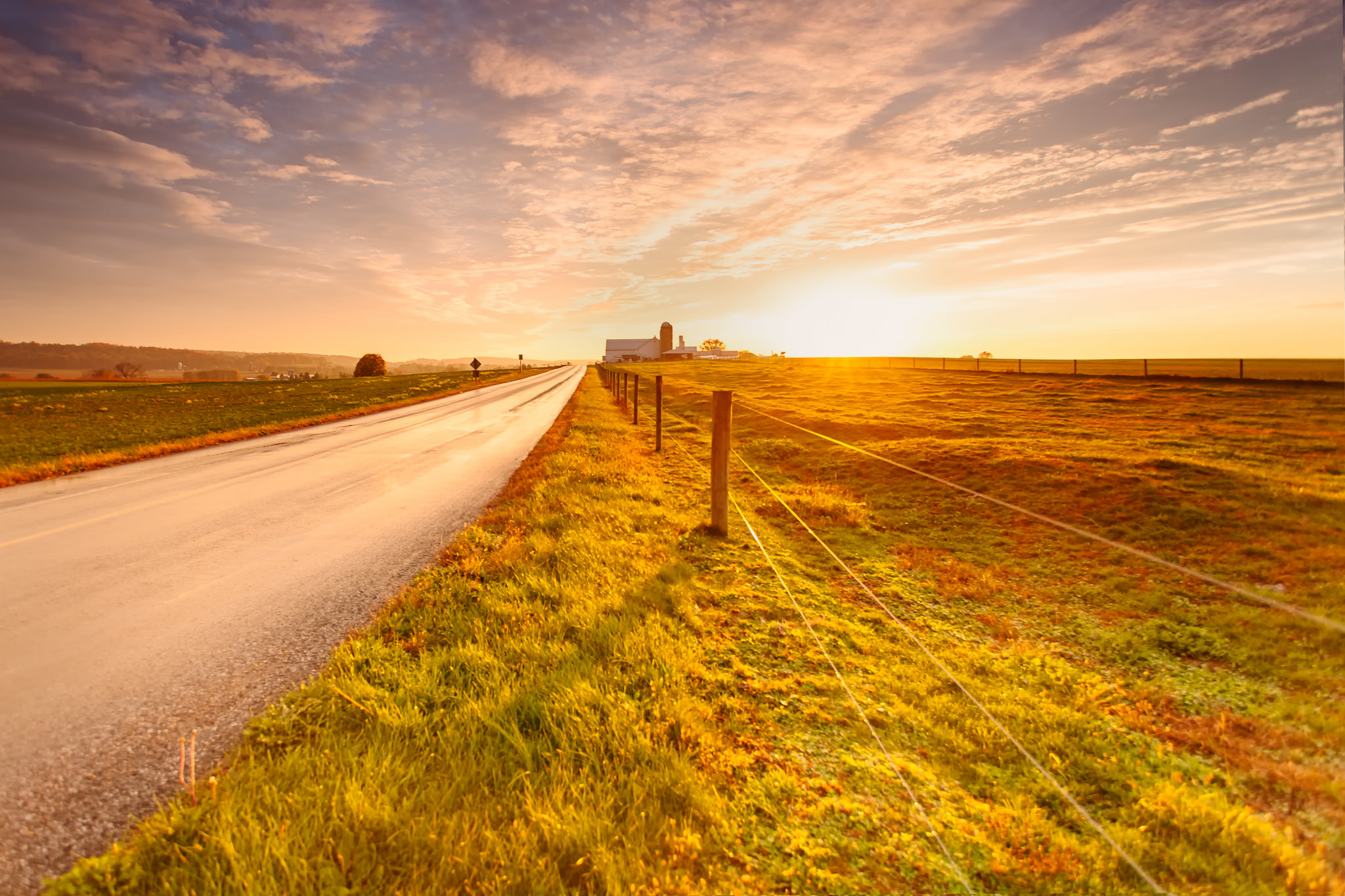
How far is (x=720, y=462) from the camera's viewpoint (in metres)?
6.69

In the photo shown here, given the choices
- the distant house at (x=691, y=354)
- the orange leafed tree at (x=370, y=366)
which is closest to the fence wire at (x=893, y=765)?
the orange leafed tree at (x=370, y=366)

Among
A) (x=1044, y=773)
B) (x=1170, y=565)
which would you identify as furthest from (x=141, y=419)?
(x=1170, y=565)

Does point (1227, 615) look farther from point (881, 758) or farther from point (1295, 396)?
point (1295, 396)

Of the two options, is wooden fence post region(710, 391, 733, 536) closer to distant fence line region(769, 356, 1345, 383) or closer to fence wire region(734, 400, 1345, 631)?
fence wire region(734, 400, 1345, 631)

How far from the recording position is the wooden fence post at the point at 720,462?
6.65 metres

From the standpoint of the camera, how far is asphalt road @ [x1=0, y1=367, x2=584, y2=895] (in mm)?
2627

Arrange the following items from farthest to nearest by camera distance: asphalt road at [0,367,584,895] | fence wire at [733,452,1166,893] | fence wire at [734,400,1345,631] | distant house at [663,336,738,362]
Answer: distant house at [663,336,738,362]
asphalt road at [0,367,584,895]
fence wire at [733,452,1166,893]
fence wire at [734,400,1345,631]

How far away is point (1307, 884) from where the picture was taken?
7.35ft

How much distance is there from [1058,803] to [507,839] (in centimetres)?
283

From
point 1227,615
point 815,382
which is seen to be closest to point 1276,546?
point 1227,615

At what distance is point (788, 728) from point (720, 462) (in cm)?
386

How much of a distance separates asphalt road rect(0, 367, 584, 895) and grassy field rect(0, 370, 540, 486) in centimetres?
177

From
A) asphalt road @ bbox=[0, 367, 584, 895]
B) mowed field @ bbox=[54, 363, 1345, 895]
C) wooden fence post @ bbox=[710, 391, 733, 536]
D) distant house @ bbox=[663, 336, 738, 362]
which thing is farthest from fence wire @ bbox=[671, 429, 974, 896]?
distant house @ bbox=[663, 336, 738, 362]

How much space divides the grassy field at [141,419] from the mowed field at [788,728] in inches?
430
